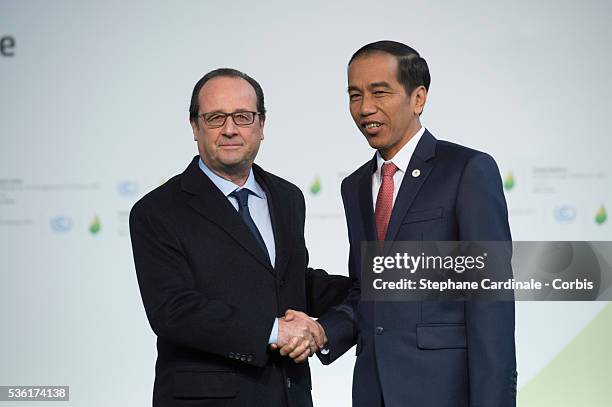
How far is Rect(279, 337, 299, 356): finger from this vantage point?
2.58 m

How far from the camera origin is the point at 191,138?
4.05m

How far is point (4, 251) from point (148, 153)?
759 mm

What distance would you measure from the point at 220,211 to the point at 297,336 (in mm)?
397

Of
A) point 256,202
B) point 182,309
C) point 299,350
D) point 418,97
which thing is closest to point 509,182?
point 418,97

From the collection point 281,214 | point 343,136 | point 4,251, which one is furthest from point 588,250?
point 4,251

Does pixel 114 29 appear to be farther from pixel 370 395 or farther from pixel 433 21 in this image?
pixel 370 395

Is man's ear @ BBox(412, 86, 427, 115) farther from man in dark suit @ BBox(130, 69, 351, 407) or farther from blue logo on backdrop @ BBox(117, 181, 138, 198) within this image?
blue logo on backdrop @ BBox(117, 181, 138, 198)

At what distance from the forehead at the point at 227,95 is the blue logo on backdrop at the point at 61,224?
1.61 metres

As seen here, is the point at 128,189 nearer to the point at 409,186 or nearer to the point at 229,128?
the point at 229,128

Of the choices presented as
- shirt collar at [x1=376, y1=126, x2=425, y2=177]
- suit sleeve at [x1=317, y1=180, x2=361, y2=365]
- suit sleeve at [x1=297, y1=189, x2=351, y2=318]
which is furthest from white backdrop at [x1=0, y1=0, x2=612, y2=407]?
shirt collar at [x1=376, y1=126, x2=425, y2=177]

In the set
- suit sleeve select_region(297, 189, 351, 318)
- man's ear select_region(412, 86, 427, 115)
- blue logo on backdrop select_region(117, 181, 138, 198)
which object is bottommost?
suit sleeve select_region(297, 189, 351, 318)

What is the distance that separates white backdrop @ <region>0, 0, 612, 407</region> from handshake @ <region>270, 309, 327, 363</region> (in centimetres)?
128

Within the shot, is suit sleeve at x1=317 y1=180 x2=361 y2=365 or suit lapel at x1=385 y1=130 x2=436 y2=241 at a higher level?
suit lapel at x1=385 y1=130 x2=436 y2=241

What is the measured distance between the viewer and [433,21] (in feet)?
13.0
